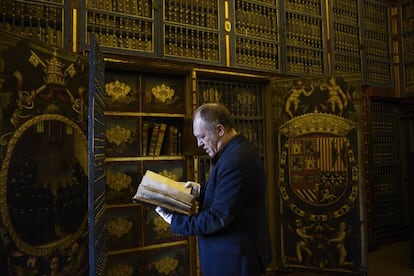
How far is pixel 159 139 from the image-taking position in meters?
3.68

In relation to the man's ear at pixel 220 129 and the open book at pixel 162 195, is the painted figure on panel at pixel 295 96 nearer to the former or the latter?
the man's ear at pixel 220 129

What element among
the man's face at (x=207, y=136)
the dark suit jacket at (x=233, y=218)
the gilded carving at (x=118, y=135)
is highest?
the gilded carving at (x=118, y=135)

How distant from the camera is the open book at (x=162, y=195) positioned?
6.42 feet

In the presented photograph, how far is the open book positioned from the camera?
1.96 metres

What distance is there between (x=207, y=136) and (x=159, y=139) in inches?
67.1

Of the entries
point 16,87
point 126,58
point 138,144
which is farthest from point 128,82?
point 16,87

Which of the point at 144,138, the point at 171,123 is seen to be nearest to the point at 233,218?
the point at 144,138

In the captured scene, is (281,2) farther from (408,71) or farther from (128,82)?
(408,71)

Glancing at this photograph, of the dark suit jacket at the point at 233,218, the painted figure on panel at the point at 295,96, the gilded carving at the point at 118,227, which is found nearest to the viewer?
the dark suit jacket at the point at 233,218

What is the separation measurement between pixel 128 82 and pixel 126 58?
248mm

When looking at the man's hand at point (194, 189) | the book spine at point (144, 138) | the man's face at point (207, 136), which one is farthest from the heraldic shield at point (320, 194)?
the man's face at point (207, 136)

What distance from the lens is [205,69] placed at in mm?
3822

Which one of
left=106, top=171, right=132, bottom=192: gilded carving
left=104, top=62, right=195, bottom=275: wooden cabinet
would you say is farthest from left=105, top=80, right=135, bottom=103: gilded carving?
left=106, top=171, right=132, bottom=192: gilded carving

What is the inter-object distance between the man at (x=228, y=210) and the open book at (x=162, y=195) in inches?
2.4
